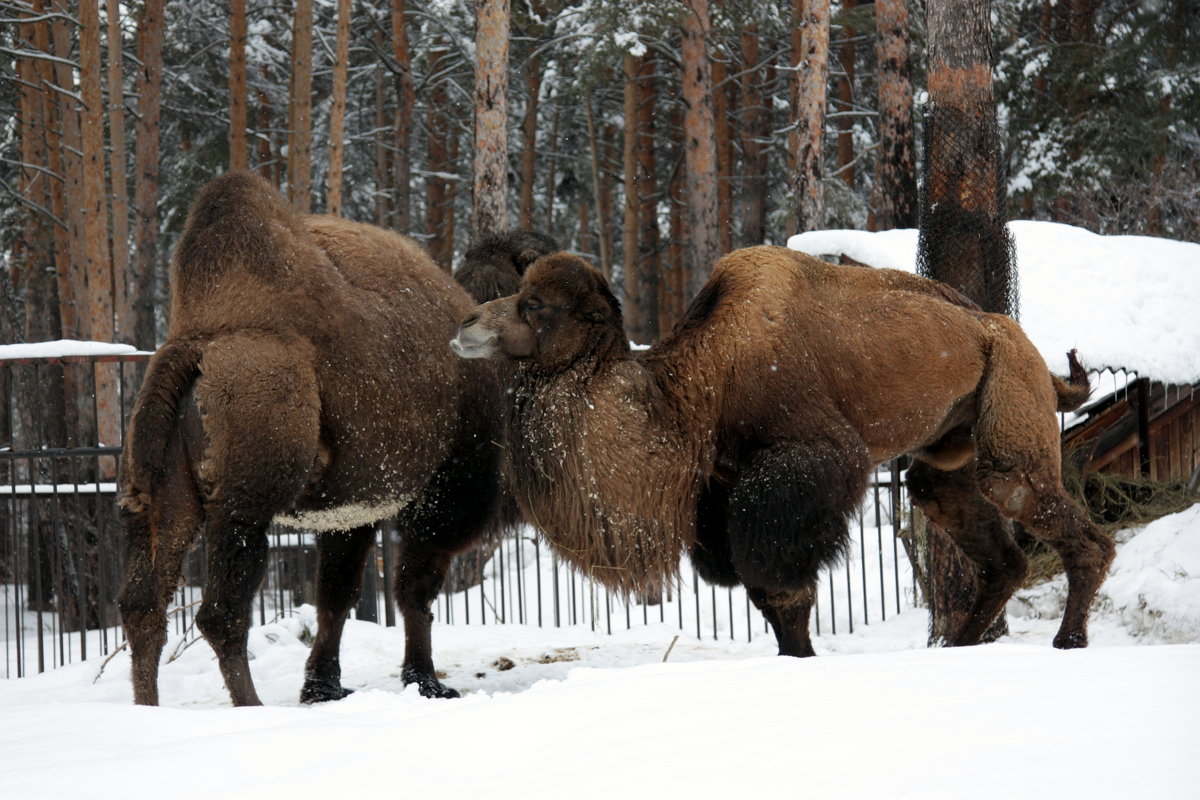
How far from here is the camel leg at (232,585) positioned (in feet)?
15.6

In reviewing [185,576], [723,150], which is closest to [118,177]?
[185,576]

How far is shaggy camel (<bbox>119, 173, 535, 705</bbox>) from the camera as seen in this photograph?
15.7ft

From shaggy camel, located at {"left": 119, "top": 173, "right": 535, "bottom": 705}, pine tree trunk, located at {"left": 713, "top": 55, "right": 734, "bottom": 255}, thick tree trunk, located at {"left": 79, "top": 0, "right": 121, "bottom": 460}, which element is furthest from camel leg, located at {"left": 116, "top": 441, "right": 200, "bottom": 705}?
pine tree trunk, located at {"left": 713, "top": 55, "right": 734, "bottom": 255}

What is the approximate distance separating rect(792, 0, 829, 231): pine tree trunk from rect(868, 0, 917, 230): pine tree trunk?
0.73m

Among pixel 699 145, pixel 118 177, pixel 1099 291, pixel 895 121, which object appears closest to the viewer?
pixel 1099 291

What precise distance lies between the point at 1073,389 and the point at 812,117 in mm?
8845

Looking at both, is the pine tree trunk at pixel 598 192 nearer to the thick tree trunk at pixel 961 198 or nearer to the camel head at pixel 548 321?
the thick tree trunk at pixel 961 198

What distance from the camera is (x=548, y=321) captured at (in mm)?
4805

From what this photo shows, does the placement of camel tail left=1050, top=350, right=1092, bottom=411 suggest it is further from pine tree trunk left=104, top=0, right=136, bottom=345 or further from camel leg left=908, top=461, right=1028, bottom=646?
pine tree trunk left=104, top=0, right=136, bottom=345

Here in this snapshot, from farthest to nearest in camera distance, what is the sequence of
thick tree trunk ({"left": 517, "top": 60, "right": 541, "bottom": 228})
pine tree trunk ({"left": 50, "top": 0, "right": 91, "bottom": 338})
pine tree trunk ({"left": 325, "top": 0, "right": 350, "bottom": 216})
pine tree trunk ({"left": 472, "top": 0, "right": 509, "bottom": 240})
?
thick tree trunk ({"left": 517, "top": 60, "right": 541, "bottom": 228}), pine tree trunk ({"left": 325, "top": 0, "right": 350, "bottom": 216}), pine tree trunk ({"left": 50, "top": 0, "right": 91, "bottom": 338}), pine tree trunk ({"left": 472, "top": 0, "right": 509, "bottom": 240})

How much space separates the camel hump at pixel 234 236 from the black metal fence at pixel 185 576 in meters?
2.70

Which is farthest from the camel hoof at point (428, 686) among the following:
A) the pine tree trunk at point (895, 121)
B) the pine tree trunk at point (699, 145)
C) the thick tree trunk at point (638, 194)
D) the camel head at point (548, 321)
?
the thick tree trunk at point (638, 194)

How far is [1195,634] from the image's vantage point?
20.6ft

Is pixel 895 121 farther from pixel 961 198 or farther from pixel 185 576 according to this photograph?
pixel 185 576
